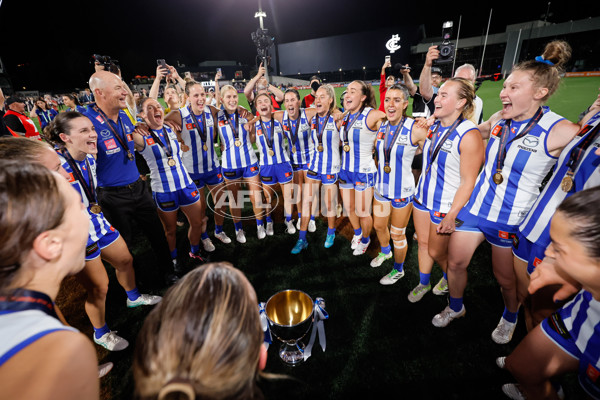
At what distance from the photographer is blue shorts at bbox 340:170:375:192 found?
3768mm

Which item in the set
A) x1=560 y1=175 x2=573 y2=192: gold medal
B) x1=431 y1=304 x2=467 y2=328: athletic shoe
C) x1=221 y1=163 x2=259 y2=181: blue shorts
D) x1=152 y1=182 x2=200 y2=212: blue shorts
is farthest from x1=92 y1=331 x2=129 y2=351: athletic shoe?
x1=560 y1=175 x2=573 y2=192: gold medal

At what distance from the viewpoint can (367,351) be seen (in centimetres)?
257

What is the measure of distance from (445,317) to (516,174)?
1.64 meters

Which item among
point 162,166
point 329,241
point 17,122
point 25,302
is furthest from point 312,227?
point 17,122

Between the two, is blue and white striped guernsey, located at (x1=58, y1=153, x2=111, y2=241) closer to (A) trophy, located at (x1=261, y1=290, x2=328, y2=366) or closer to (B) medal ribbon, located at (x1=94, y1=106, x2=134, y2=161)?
(B) medal ribbon, located at (x1=94, y1=106, x2=134, y2=161)

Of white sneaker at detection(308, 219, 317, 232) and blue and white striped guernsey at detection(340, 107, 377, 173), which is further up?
blue and white striped guernsey at detection(340, 107, 377, 173)

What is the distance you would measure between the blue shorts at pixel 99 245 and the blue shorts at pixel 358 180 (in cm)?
300

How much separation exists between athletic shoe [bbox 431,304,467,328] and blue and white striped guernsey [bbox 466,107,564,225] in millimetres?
1152

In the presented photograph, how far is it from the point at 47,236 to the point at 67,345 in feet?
1.21

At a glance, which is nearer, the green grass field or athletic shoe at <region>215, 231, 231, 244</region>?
the green grass field

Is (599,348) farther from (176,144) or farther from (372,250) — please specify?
(176,144)

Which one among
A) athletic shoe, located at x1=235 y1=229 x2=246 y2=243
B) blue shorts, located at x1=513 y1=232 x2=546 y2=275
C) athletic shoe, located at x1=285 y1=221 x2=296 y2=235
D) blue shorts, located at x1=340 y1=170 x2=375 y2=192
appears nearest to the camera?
blue shorts, located at x1=513 y1=232 x2=546 y2=275

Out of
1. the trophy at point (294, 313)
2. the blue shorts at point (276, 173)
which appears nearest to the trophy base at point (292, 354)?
the trophy at point (294, 313)

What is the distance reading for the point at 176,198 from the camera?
3572 millimetres
